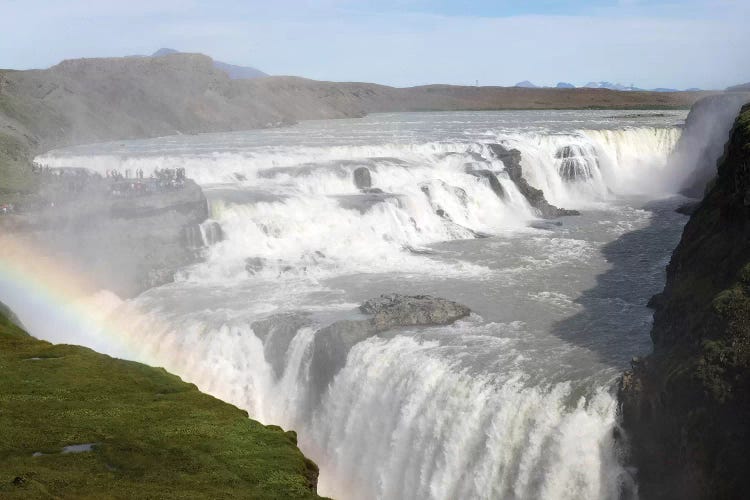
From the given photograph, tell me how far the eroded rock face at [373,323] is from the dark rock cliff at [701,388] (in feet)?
21.1

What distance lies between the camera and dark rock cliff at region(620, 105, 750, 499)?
14930 mm

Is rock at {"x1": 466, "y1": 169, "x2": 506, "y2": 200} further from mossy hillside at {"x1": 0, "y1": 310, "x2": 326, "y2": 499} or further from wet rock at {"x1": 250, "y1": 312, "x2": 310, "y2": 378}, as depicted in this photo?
mossy hillside at {"x1": 0, "y1": 310, "x2": 326, "y2": 499}

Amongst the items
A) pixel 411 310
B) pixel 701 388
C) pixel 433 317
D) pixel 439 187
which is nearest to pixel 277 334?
pixel 411 310

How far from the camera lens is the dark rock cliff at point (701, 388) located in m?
14.9

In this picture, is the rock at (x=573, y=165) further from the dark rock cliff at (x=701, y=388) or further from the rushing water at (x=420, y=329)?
the dark rock cliff at (x=701, y=388)

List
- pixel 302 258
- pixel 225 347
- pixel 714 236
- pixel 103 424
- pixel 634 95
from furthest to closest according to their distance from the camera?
1. pixel 634 95
2. pixel 302 258
3. pixel 225 347
4. pixel 714 236
5. pixel 103 424

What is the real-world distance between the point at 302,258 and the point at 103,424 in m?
18.6

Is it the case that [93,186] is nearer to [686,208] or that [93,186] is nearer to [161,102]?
[686,208]

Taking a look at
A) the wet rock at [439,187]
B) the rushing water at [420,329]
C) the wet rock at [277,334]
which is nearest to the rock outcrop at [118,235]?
the rushing water at [420,329]

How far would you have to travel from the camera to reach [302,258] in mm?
32688

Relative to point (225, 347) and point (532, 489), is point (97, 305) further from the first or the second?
point (532, 489)

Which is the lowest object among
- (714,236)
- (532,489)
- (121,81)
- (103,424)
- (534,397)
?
(532,489)

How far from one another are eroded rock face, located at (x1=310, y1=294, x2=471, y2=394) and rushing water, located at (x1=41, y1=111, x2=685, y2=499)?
444 millimetres

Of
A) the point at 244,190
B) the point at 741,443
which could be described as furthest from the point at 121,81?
the point at 741,443
